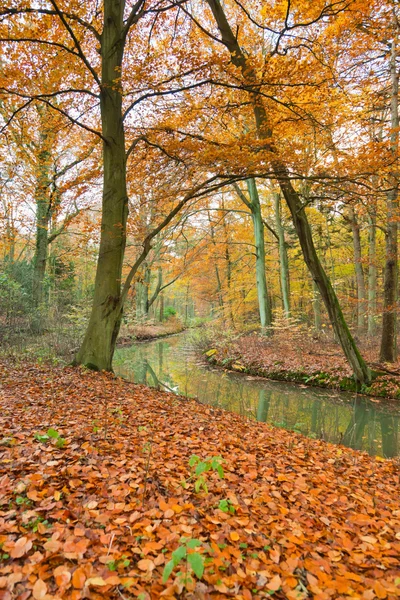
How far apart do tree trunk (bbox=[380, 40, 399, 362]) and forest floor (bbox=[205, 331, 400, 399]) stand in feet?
1.79

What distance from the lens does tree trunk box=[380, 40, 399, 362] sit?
8.27 meters

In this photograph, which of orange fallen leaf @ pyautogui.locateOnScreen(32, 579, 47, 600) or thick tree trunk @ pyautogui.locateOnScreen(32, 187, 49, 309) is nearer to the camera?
orange fallen leaf @ pyautogui.locateOnScreen(32, 579, 47, 600)

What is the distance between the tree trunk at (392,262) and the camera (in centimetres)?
827

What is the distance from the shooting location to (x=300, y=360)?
1111 centimetres

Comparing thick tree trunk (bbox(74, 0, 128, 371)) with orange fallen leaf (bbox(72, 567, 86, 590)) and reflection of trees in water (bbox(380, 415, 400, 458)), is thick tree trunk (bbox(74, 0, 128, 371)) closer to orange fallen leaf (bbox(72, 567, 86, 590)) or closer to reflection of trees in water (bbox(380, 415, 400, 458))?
orange fallen leaf (bbox(72, 567, 86, 590))

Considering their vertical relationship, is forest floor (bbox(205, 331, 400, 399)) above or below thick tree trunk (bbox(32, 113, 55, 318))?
below

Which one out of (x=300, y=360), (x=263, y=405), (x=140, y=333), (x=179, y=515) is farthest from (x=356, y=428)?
(x=140, y=333)

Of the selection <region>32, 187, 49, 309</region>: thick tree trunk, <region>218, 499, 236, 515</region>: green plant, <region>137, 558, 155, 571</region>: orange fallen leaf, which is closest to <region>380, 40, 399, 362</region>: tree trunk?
<region>218, 499, 236, 515</region>: green plant

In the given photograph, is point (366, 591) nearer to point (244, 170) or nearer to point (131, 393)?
point (131, 393)

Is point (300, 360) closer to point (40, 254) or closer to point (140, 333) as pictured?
point (40, 254)

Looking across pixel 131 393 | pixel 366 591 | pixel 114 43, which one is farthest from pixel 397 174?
pixel 366 591

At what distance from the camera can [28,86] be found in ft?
23.8

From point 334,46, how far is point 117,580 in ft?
32.7

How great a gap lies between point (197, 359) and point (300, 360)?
201 inches
